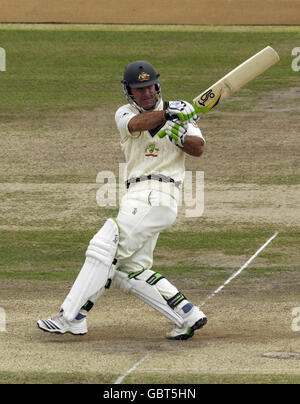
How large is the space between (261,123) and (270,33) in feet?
16.5

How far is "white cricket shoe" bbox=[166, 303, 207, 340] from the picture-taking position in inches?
314

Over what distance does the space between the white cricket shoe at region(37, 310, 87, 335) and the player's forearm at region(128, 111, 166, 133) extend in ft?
5.18

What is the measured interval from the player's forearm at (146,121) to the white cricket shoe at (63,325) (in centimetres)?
158

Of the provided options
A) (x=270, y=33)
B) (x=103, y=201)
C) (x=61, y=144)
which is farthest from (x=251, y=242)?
(x=270, y=33)

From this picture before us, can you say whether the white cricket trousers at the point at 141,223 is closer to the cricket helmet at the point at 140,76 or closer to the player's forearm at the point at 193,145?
the player's forearm at the point at 193,145

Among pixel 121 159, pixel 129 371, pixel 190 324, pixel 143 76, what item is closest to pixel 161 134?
pixel 143 76

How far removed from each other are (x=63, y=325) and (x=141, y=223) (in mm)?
1029

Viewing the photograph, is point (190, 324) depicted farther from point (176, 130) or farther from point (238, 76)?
point (238, 76)

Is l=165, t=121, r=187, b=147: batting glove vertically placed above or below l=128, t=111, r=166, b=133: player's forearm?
below

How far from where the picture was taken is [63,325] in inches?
313

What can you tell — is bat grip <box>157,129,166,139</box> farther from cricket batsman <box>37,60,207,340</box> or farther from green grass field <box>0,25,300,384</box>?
green grass field <box>0,25,300,384</box>

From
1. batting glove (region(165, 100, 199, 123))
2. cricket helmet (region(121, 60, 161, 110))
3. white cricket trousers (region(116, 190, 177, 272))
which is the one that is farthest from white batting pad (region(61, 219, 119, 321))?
cricket helmet (region(121, 60, 161, 110))

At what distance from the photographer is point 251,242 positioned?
1148 cm
